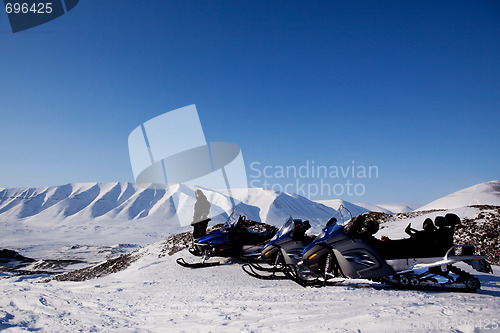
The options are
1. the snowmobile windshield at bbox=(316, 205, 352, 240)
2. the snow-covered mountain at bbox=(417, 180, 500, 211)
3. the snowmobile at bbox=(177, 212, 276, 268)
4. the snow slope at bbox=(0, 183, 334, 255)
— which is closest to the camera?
the snowmobile windshield at bbox=(316, 205, 352, 240)

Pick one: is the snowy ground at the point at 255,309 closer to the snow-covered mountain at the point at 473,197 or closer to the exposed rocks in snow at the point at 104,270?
the exposed rocks in snow at the point at 104,270

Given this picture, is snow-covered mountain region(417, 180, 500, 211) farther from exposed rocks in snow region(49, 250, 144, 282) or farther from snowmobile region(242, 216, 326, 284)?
exposed rocks in snow region(49, 250, 144, 282)

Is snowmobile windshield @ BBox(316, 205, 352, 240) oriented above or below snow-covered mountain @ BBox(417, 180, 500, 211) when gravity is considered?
above

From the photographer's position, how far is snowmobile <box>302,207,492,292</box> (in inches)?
169

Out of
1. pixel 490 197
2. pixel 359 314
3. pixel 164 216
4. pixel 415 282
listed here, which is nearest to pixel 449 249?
pixel 415 282

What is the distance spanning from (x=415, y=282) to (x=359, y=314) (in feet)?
5.80

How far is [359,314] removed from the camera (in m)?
3.27

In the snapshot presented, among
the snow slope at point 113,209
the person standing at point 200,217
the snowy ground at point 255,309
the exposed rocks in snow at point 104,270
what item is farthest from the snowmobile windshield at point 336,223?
the snow slope at point 113,209

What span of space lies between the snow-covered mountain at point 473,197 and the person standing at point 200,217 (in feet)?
63.9

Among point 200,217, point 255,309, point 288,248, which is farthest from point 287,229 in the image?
point 200,217

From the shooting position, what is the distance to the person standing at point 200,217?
1001 cm

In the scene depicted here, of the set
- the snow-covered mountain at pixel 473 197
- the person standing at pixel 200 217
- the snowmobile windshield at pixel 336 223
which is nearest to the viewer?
the snowmobile windshield at pixel 336 223

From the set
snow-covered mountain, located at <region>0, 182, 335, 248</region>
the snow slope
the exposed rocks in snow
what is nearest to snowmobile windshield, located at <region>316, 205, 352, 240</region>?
the exposed rocks in snow

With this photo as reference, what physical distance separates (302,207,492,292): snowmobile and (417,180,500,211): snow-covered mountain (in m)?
21.2
